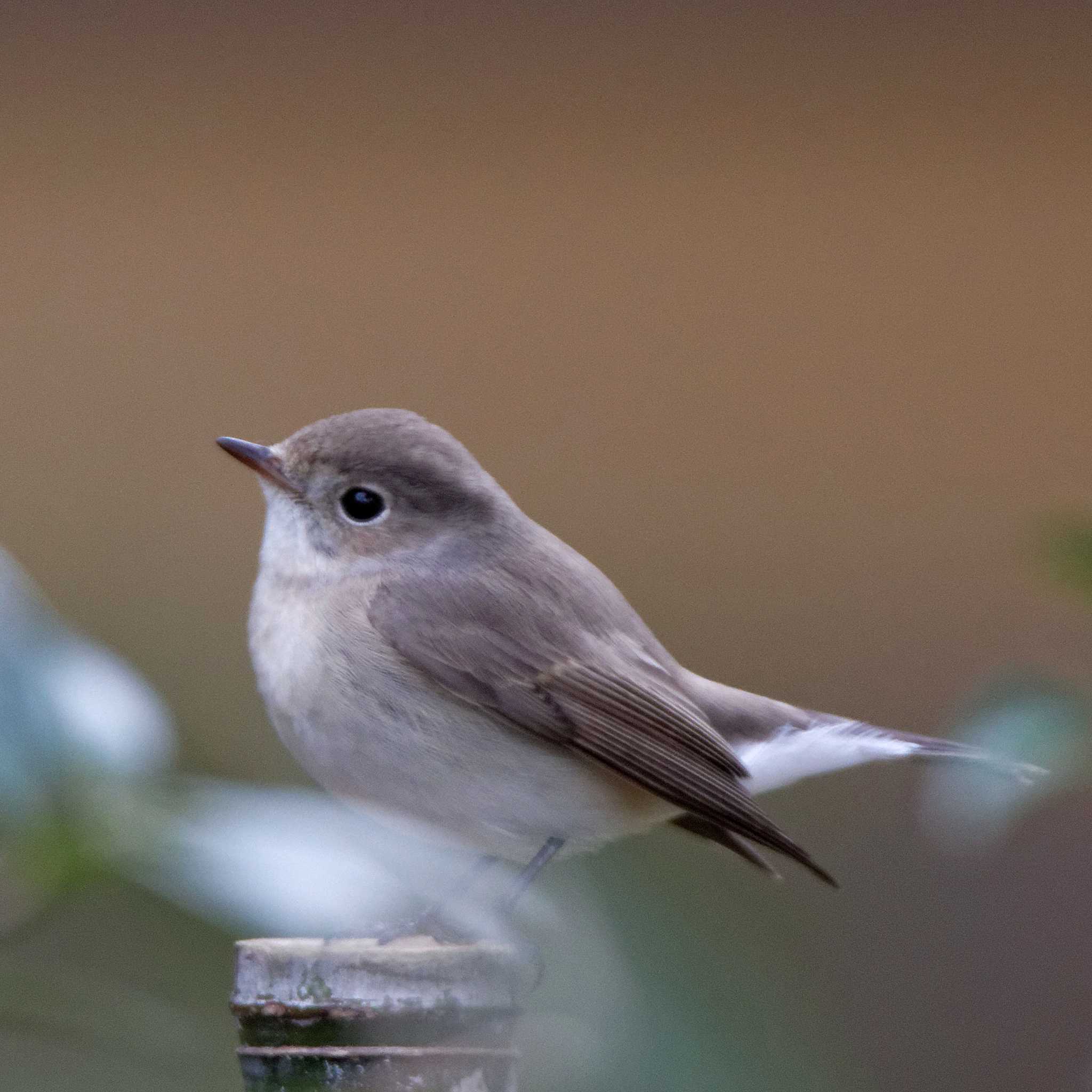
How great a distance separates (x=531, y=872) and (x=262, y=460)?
1.81 feet

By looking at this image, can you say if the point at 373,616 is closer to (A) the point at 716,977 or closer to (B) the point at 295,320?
(A) the point at 716,977

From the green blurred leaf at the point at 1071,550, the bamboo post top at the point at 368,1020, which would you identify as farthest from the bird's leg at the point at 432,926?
the green blurred leaf at the point at 1071,550

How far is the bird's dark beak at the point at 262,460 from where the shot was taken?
180cm

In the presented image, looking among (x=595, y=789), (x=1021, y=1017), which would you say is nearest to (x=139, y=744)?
(x=595, y=789)

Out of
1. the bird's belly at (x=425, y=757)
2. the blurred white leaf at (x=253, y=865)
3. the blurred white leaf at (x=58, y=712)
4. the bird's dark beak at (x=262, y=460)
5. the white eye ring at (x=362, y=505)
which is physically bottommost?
the blurred white leaf at (x=253, y=865)

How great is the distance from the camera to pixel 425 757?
5.58 feet

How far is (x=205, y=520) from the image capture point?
12.7 ft

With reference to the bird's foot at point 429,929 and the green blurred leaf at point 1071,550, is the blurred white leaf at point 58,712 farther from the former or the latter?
the green blurred leaf at point 1071,550

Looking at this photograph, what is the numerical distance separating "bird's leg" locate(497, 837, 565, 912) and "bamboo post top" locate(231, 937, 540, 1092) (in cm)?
36

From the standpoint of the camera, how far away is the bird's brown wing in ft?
5.66

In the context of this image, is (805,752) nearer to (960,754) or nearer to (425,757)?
(960,754)

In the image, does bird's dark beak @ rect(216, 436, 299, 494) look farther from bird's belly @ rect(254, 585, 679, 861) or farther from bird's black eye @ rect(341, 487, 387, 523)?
bird's belly @ rect(254, 585, 679, 861)

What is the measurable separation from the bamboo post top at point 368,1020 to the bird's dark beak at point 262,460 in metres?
0.80

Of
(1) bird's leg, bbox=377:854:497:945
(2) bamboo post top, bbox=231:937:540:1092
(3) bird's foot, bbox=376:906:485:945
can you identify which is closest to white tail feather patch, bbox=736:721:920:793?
(1) bird's leg, bbox=377:854:497:945
